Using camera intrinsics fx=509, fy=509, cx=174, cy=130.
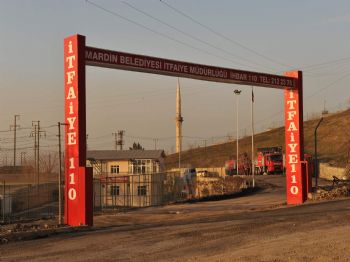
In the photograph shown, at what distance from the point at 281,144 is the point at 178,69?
96999 millimetres

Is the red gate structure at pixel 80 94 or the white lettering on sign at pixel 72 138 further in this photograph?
the white lettering on sign at pixel 72 138

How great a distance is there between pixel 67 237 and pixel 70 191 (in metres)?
3.30

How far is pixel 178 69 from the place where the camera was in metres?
20.1

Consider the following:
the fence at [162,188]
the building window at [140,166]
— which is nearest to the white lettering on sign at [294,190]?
the fence at [162,188]

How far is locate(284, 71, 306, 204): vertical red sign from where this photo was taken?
2470 cm

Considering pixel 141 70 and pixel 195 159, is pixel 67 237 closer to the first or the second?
pixel 141 70

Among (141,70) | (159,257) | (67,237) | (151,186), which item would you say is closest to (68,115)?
(141,70)

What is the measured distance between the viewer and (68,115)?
664 inches

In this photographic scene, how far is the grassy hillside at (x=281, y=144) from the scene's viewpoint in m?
101

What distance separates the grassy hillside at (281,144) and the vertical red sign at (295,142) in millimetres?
70376

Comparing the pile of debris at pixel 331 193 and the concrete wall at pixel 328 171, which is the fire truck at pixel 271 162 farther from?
the pile of debris at pixel 331 193

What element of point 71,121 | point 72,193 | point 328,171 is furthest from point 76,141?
point 328,171

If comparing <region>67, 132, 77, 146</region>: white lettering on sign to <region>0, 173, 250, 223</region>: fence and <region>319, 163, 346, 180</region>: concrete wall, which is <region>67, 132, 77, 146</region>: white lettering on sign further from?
<region>319, 163, 346, 180</region>: concrete wall

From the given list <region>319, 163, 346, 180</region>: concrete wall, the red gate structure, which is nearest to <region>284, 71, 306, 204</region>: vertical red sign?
the red gate structure
